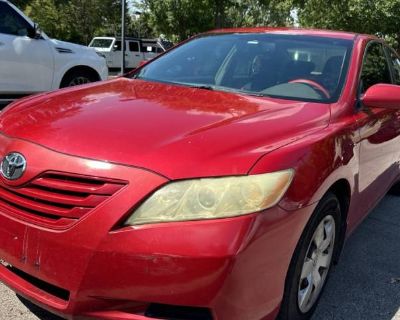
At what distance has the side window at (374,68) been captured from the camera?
3654 mm

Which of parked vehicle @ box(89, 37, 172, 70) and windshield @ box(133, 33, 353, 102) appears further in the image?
parked vehicle @ box(89, 37, 172, 70)

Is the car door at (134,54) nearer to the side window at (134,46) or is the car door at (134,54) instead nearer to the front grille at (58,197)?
the side window at (134,46)

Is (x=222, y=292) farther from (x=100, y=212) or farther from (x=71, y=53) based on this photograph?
(x=71, y=53)

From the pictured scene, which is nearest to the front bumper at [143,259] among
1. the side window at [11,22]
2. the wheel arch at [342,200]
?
the wheel arch at [342,200]

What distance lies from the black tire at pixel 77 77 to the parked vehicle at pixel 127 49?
17.7 metres

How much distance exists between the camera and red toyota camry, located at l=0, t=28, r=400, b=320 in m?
2.01

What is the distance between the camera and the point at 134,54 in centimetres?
2920

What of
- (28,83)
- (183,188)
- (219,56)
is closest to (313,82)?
(219,56)

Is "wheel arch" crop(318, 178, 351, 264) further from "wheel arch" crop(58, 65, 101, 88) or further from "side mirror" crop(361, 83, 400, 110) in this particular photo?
"wheel arch" crop(58, 65, 101, 88)

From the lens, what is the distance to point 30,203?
2.24 meters

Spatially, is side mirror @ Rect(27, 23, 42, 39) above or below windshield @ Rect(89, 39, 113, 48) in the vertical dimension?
above

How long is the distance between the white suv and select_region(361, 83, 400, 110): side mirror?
18.9ft

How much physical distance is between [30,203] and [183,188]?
0.68m

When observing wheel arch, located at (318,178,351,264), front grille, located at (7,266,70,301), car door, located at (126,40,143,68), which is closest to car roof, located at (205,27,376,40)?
wheel arch, located at (318,178,351,264)
